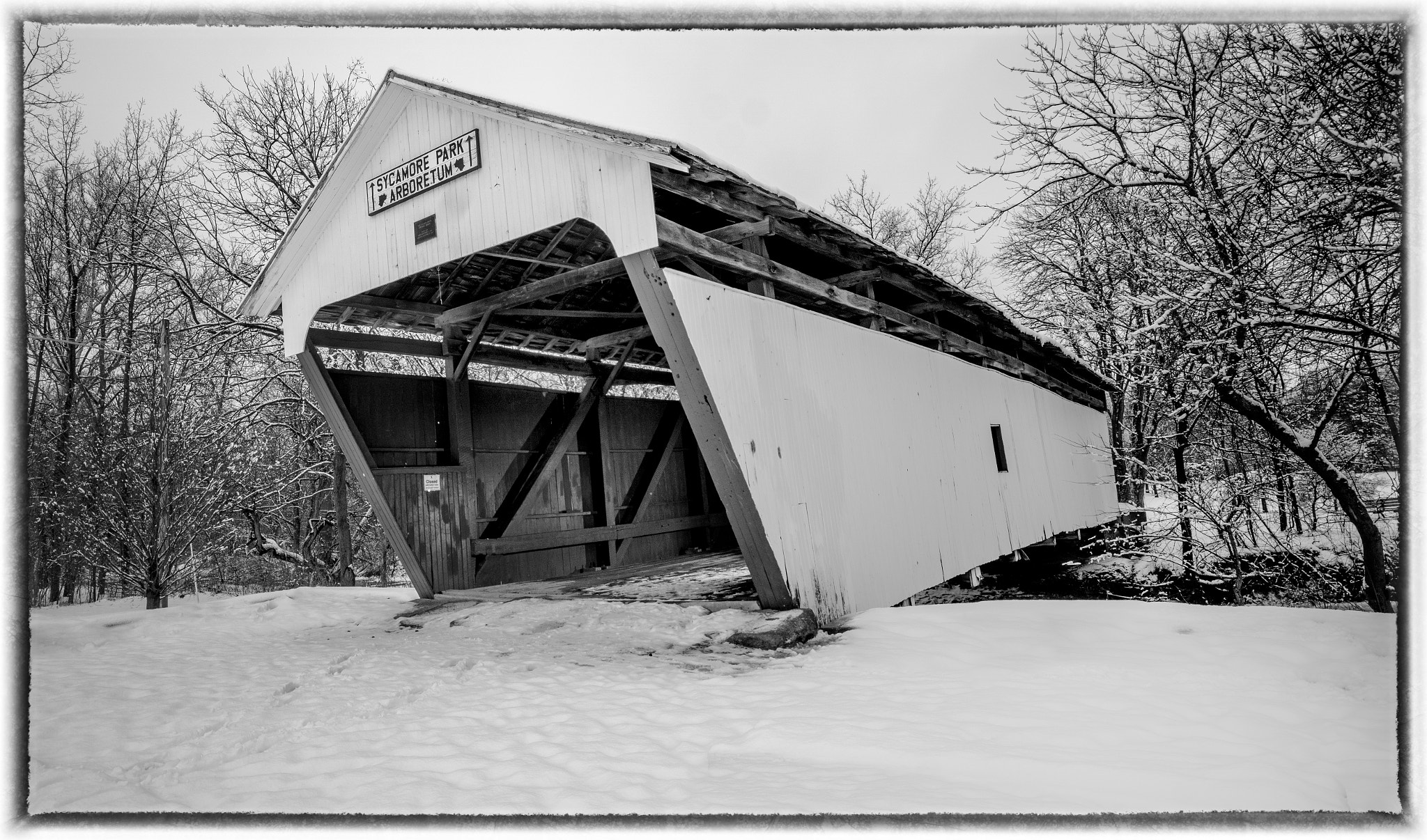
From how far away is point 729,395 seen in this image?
5.26 metres

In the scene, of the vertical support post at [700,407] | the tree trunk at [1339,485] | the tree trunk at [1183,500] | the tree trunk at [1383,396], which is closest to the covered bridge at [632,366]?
the vertical support post at [700,407]

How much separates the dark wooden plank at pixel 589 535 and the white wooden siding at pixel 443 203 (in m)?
2.91

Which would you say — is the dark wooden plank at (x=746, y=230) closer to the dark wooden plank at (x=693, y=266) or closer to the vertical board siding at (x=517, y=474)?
the dark wooden plank at (x=693, y=266)

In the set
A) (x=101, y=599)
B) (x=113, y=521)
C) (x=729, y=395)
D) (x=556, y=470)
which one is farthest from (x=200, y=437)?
(x=729, y=395)

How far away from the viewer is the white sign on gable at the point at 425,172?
6016 millimetres

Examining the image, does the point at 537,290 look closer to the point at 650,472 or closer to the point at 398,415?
the point at 398,415

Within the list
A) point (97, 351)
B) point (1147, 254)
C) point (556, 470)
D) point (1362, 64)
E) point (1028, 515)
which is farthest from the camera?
point (1028, 515)

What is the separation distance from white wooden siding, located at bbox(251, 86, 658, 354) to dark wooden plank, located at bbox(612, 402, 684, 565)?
4755 millimetres

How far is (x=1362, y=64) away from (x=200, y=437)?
450 inches

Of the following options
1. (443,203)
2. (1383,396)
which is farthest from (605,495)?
(1383,396)

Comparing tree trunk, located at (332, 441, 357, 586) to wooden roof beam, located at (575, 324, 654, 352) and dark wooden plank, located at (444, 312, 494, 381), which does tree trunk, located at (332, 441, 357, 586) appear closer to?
wooden roof beam, located at (575, 324, 654, 352)

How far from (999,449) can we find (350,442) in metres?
7.94

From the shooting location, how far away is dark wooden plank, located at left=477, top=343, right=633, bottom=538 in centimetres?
882

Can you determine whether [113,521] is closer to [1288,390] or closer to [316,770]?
[316,770]
